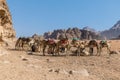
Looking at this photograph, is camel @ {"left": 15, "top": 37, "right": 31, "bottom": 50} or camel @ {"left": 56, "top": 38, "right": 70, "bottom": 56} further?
camel @ {"left": 15, "top": 37, "right": 31, "bottom": 50}

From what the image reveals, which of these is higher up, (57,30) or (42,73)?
(57,30)

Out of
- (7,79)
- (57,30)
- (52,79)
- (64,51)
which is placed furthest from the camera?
(57,30)

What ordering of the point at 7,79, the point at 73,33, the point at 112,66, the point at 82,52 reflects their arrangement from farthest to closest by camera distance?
1. the point at 73,33
2. the point at 82,52
3. the point at 112,66
4. the point at 7,79

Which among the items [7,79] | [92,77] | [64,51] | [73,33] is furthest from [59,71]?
[73,33]

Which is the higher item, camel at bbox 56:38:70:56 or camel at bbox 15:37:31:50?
camel at bbox 15:37:31:50

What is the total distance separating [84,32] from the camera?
126250 millimetres

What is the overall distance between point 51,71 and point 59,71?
503 millimetres

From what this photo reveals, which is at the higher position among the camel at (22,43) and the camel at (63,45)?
the camel at (22,43)

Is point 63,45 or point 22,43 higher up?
point 22,43

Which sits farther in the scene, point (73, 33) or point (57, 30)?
point (57, 30)

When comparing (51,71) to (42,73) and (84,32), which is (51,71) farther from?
(84,32)

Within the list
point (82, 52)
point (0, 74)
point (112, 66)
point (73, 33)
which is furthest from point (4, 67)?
point (73, 33)

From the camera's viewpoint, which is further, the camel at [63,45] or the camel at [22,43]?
the camel at [22,43]

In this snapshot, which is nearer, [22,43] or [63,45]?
[63,45]
